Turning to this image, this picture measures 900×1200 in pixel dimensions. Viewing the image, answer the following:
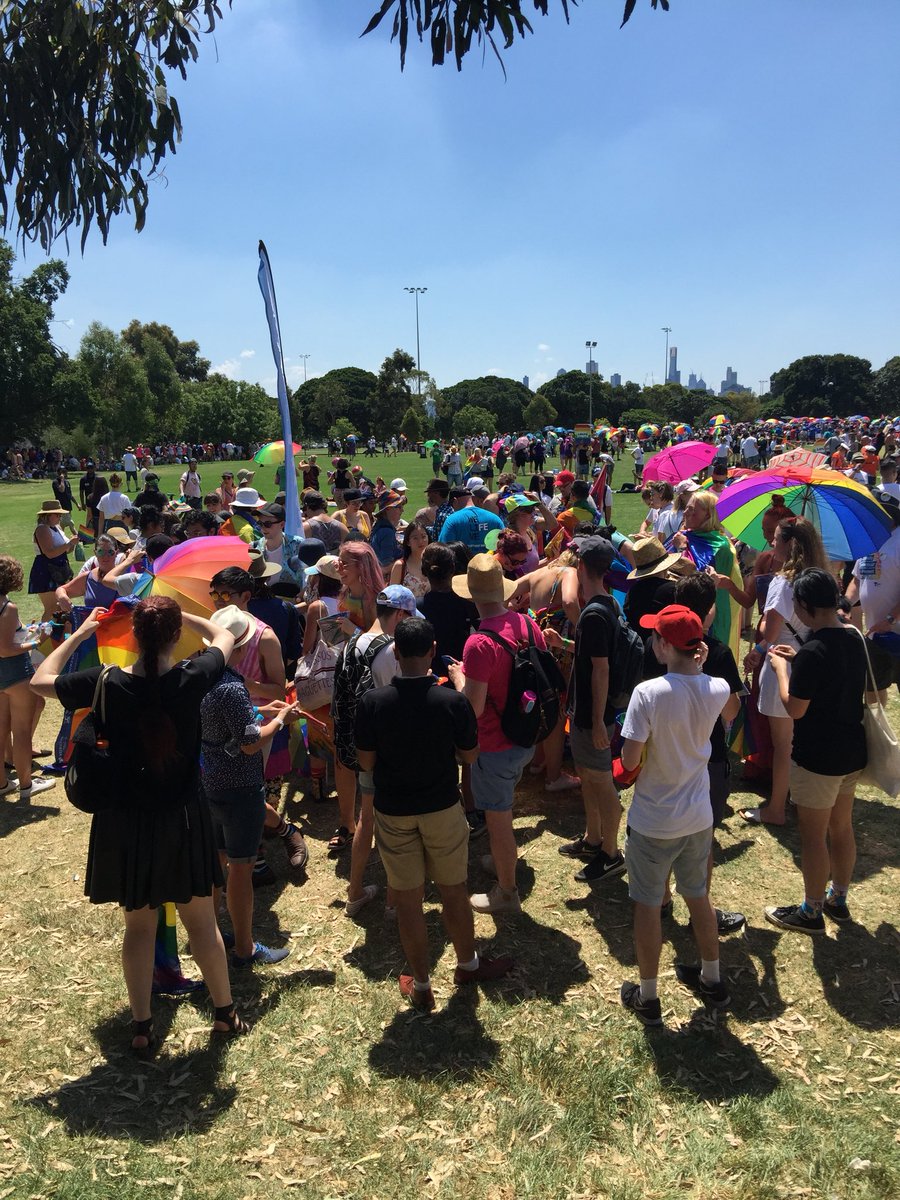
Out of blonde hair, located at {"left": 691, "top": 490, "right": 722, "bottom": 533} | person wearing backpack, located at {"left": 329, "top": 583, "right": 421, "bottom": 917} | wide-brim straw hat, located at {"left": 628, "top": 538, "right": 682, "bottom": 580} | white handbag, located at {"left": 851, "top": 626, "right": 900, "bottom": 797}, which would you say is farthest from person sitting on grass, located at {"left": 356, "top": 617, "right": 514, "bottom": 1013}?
blonde hair, located at {"left": 691, "top": 490, "right": 722, "bottom": 533}

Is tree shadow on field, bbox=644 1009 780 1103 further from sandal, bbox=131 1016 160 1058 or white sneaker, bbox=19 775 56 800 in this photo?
white sneaker, bbox=19 775 56 800

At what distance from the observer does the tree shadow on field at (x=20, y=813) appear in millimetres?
5809

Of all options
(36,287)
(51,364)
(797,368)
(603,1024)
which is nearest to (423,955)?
(603,1024)

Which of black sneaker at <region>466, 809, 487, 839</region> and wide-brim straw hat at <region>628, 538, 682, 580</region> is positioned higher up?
wide-brim straw hat at <region>628, 538, 682, 580</region>

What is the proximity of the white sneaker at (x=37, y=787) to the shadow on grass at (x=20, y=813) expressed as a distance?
5cm

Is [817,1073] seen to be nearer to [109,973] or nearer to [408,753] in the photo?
[408,753]

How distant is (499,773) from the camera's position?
426cm

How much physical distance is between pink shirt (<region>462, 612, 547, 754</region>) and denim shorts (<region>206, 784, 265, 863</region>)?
49.1 inches

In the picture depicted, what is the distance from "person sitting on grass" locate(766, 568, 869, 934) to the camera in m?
3.75

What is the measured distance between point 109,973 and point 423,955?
182cm

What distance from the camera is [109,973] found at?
13.6ft

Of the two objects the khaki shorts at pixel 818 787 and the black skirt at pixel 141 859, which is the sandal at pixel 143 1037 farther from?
the khaki shorts at pixel 818 787

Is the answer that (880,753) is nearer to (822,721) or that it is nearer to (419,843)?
(822,721)

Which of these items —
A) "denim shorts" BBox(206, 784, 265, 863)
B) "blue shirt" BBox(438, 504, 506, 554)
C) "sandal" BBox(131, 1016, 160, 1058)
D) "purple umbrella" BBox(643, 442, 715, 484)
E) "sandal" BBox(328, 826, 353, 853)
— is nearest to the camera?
"sandal" BBox(131, 1016, 160, 1058)
